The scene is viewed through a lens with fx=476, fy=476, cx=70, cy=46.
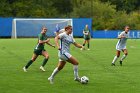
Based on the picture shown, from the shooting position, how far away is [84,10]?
94.8 metres

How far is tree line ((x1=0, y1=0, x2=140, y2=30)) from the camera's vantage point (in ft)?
296

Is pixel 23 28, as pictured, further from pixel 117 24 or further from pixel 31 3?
pixel 31 3

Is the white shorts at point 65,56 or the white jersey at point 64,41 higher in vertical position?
the white jersey at point 64,41

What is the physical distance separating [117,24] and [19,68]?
225 feet

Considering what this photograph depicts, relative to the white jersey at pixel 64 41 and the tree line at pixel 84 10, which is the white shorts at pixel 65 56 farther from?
the tree line at pixel 84 10

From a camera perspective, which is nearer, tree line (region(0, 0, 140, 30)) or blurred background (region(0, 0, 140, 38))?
blurred background (region(0, 0, 140, 38))

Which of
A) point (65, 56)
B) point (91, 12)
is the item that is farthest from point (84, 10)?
point (65, 56)

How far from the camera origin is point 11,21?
246 feet

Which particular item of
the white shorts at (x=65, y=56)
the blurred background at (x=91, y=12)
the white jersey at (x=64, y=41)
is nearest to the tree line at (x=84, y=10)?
the blurred background at (x=91, y=12)

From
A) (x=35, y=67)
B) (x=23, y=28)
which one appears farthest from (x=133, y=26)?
(x=35, y=67)

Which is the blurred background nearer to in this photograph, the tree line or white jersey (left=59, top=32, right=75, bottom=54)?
the tree line

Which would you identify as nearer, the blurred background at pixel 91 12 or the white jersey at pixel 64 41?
the white jersey at pixel 64 41

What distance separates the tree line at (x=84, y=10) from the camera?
90250 millimetres

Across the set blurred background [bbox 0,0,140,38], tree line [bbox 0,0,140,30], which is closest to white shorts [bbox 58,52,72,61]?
blurred background [bbox 0,0,140,38]
